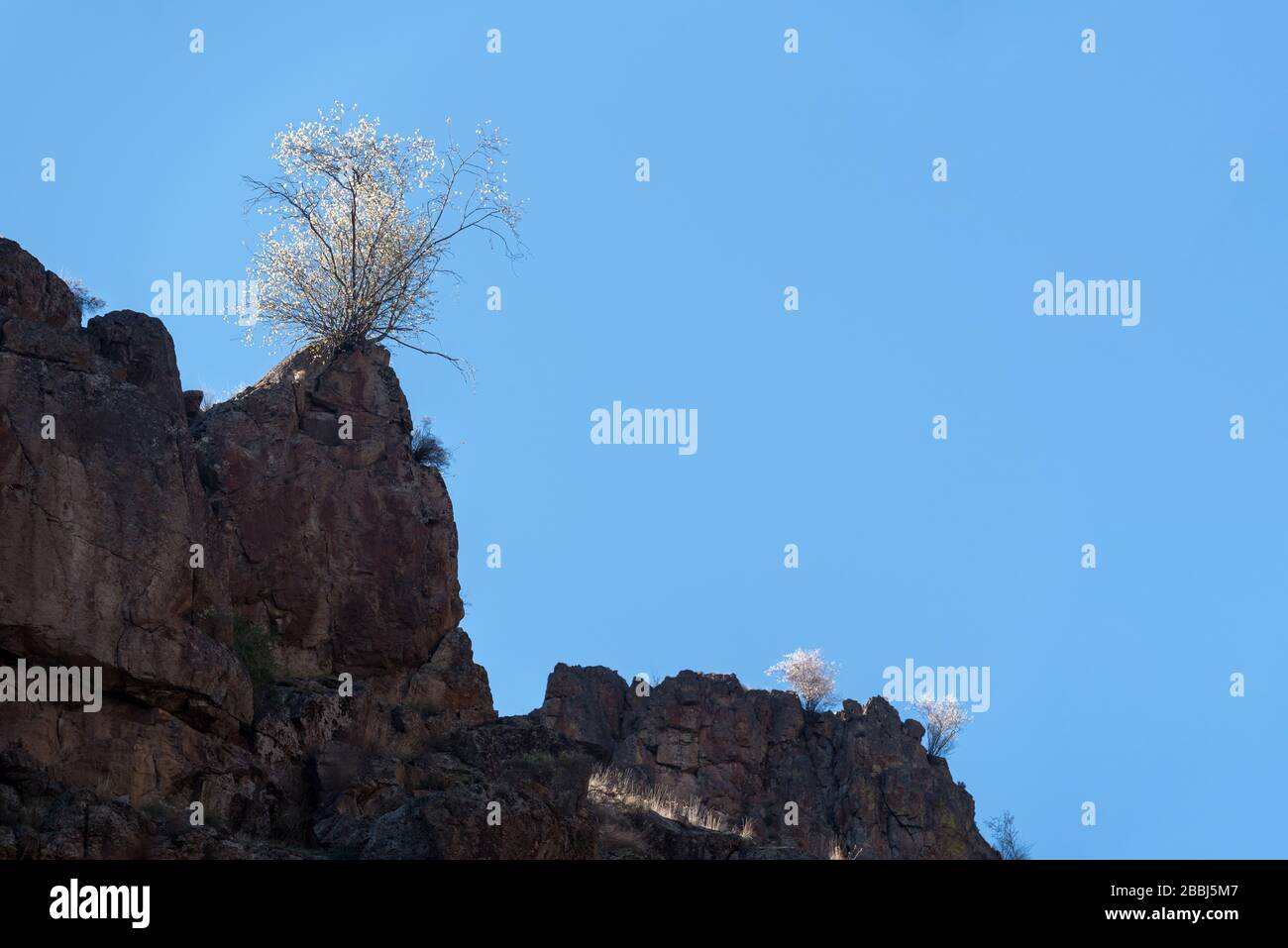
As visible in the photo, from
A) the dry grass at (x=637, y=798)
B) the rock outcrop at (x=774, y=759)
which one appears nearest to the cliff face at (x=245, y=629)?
the dry grass at (x=637, y=798)

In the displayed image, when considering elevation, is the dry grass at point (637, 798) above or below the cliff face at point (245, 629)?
below

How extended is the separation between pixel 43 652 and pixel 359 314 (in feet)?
32.1

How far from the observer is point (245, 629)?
81.7 feet

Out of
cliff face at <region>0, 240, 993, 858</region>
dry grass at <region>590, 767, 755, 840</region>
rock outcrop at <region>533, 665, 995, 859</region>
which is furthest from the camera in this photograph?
rock outcrop at <region>533, 665, 995, 859</region>

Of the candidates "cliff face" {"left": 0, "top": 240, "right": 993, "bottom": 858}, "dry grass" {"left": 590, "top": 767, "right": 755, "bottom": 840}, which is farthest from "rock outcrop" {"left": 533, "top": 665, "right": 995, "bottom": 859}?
"cliff face" {"left": 0, "top": 240, "right": 993, "bottom": 858}

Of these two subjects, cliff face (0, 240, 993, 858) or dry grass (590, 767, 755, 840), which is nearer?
cliff face (0, 240, 993, 858)

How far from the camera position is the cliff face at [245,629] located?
2080 cm

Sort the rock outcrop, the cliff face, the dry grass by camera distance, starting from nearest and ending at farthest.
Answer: the cliff face < the dry grass < the rock outcrop

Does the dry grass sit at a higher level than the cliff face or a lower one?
lower

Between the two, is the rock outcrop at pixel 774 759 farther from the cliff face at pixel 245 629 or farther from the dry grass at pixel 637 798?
the cliff face at pixel 245 629

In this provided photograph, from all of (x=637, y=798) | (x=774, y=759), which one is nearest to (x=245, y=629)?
(x=637, y=798)

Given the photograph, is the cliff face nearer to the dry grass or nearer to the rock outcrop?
the dry grass

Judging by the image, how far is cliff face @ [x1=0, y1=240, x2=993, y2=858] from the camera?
2080 cm
